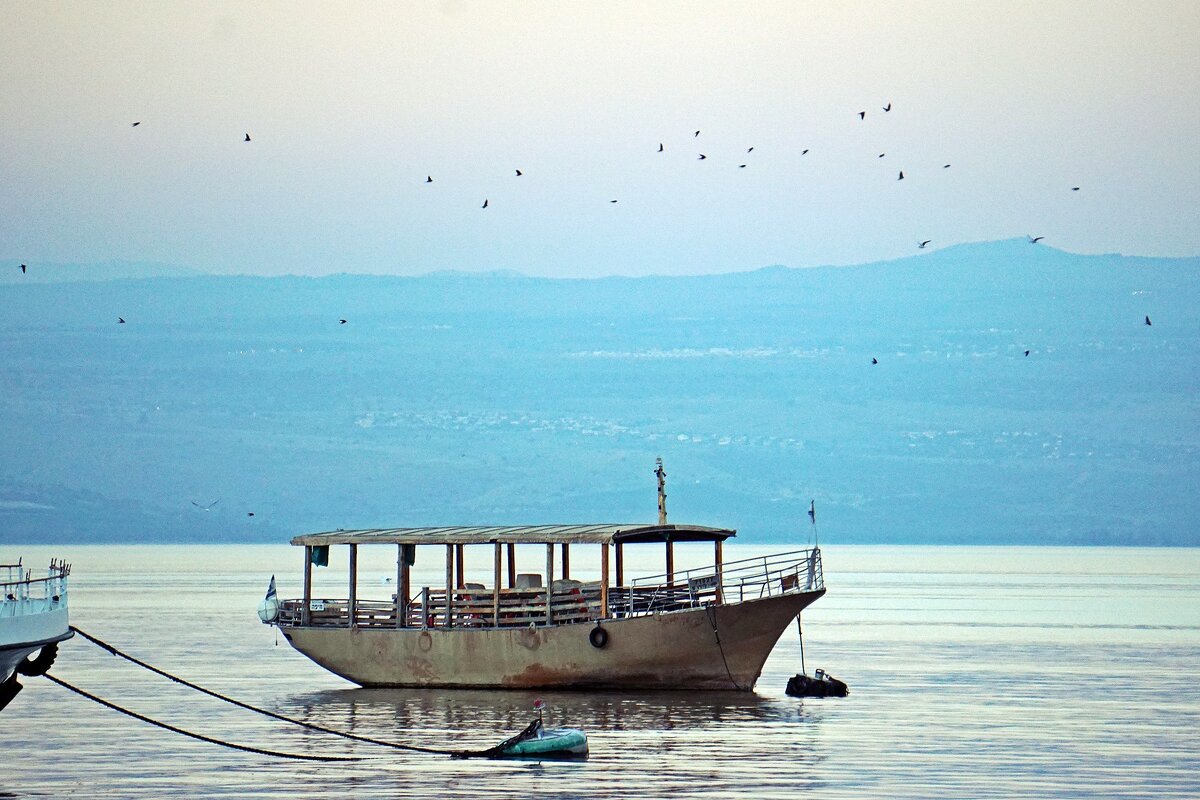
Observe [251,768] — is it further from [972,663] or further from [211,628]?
[211,628]

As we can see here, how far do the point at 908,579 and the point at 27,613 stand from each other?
123 m

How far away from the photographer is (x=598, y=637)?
1439 inches

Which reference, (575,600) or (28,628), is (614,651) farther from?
(28,628)

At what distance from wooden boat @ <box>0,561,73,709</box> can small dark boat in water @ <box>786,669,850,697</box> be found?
54.5 feet

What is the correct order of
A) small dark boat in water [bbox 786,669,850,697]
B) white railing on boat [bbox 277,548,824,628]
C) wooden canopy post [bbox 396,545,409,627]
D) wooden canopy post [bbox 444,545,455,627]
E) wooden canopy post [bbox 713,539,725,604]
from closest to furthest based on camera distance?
white railing on boat [bbox 277,548,824,628] < wooden canopy post [bbox 713,539,725,604] < wooden canopy post [bbox 444,545,455,627] < wooden canopy post [bbox 396,545,409,627] < small dark boat in water [bbox 786,669,850,697]

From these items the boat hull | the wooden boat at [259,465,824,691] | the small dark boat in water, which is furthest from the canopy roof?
the small dark boat in water

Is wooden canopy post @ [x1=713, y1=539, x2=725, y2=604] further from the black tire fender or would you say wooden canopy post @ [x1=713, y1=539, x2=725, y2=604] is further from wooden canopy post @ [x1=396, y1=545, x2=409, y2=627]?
wooden canopy post @ [x1=396, y1=545, x2=409, y2=627]

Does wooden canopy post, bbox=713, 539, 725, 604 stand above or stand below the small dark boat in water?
above

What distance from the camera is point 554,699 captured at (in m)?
37.6

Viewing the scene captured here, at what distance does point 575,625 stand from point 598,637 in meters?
0.55

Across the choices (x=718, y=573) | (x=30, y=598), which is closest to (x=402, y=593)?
(x=718, y=573)

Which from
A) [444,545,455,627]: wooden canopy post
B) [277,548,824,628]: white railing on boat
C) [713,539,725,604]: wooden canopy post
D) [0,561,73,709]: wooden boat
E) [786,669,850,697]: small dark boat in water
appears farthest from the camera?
[786,669,850,697]: small dark boat in water

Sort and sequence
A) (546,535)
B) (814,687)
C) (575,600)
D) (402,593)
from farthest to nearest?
(814,687) < (402,593) < (575,600) < (546,535)

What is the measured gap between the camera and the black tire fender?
36531 millimetres
